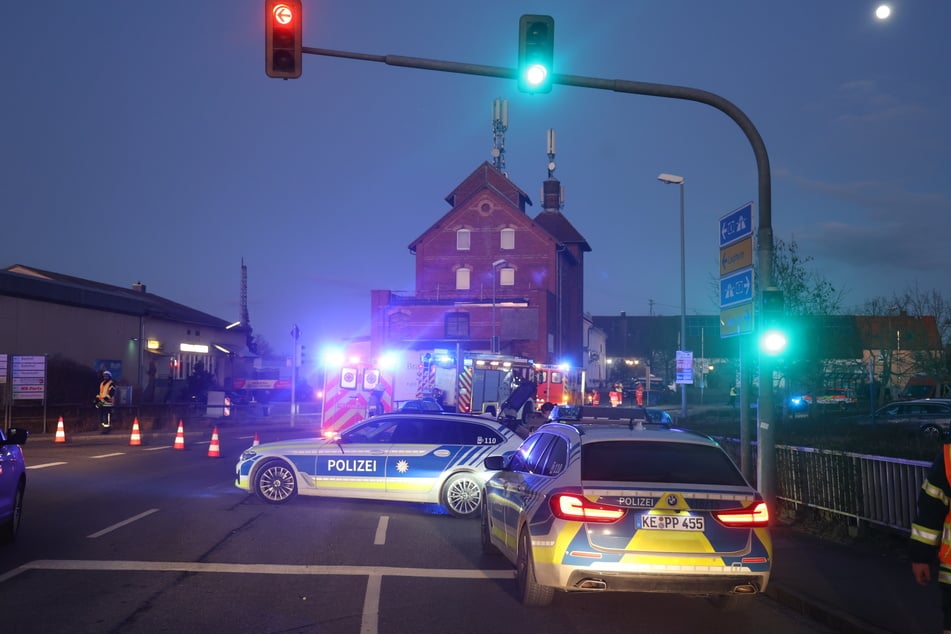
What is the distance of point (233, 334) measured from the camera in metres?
73.2

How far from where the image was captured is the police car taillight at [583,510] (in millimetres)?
7398

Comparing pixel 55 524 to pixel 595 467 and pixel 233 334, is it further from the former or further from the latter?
pixel 233 334

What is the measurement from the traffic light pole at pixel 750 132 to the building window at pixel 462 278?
5630 centimetres

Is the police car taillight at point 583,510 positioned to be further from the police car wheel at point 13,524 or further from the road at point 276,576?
the police car wheel at point 13,524

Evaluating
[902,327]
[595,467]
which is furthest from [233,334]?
[595,467]

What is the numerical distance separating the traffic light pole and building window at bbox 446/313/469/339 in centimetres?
5267

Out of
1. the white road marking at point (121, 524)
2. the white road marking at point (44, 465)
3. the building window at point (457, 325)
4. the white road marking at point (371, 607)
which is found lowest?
the white road marking at point (371, 607)

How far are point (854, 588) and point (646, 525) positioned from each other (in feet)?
8.82

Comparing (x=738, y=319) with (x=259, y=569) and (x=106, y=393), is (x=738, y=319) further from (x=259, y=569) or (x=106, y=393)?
(x=106, y=393)

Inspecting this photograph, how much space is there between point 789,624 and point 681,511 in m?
1.53

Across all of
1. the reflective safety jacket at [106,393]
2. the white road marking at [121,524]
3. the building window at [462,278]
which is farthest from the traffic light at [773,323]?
the building window at [462,278]

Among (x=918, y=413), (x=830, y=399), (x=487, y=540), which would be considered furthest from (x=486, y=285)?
(x=487, y=540)

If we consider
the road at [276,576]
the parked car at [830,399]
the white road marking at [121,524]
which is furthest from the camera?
the parked car at [830,399]

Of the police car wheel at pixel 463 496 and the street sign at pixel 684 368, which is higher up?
the street sign at pixel 684 368
